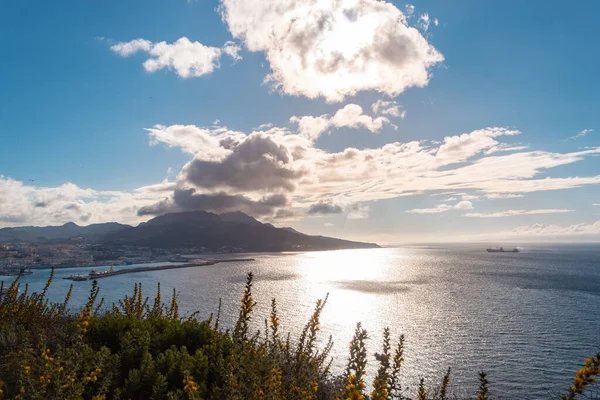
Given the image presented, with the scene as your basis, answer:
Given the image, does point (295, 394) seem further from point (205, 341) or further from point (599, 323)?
point (599, 323)

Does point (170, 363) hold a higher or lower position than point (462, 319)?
higher

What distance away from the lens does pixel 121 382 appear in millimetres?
7758

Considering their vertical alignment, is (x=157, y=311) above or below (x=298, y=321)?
above

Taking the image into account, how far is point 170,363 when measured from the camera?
754cm

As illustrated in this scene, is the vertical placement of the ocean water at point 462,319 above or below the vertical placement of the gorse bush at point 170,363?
below

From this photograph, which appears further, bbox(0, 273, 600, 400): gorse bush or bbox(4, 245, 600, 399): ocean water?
bbox(4, 245, 600, 399): ocean water

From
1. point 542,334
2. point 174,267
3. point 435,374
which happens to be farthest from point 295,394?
point 174,267

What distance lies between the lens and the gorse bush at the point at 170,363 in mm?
4664

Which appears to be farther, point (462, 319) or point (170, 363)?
point (462, 319)

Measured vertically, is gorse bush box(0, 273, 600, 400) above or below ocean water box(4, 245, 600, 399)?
above

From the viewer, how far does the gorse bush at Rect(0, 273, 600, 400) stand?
4.66 metres

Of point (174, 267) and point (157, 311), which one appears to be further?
point (174, 267)

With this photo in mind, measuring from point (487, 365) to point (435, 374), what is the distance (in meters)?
6.62

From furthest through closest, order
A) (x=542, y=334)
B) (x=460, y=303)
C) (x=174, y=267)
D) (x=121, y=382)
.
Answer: (x=174, y=267) < (x=460, y=303) < (x=542, y=334) < (x=121, y=382)
